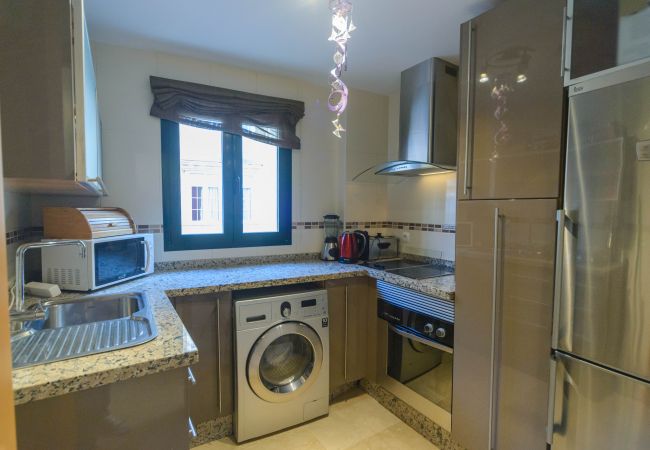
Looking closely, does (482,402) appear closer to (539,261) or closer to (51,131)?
(539,261)

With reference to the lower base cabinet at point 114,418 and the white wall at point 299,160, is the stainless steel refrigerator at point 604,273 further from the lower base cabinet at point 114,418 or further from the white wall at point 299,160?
the lower base cabinet at point 114,418

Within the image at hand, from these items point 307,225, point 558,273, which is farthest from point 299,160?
point 558,273

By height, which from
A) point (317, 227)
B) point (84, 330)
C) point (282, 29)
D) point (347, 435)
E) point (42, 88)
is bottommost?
point (347, 435)

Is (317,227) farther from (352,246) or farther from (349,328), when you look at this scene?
(349,328)

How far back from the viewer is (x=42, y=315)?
109 centimetres

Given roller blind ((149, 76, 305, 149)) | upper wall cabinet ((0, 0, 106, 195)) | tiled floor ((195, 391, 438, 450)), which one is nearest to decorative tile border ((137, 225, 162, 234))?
roller blind ((149, 76, 305, 149))

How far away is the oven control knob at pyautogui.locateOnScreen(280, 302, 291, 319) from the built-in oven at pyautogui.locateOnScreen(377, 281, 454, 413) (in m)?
0.63

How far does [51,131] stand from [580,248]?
71.3 inches

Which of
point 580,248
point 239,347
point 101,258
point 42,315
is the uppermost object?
point 580,248

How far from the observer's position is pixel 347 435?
1.91 m

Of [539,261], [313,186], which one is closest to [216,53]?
[313,186]

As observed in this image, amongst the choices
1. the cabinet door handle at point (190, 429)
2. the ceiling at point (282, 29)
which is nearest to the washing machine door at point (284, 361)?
the cabinet door handle at point (190, 429)

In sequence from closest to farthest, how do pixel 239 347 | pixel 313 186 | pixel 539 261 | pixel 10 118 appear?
pixel 10 118
pixel 539 261
pixel 239 347
pixel 313 186

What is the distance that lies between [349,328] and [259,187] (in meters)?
1.22
